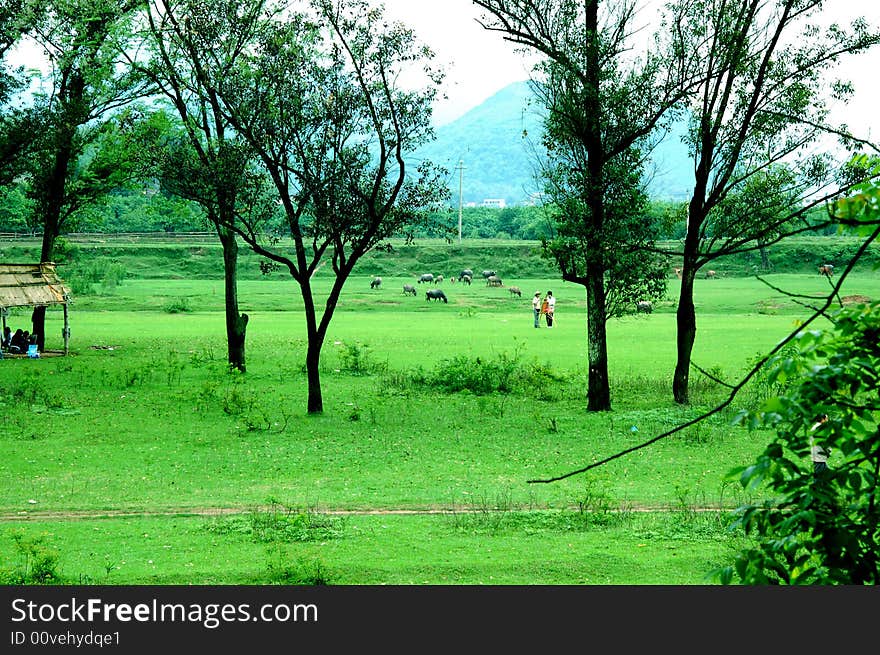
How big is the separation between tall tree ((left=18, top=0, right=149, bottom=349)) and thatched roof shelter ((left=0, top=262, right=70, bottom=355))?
90cm

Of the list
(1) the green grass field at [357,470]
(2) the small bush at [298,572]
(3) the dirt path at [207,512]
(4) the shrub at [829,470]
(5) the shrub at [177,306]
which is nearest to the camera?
(4) the shrub at [829,470]

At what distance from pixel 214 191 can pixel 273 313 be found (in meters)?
33.8

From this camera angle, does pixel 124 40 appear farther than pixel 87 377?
Yes

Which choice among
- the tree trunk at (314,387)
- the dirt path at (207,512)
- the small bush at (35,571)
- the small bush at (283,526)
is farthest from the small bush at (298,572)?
the tree trunk at (314,387)

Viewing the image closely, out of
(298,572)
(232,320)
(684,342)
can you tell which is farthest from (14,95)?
(298,572)

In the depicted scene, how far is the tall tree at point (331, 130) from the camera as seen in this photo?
1872 centimetres

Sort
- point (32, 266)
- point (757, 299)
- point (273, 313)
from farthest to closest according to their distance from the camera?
point (757, 299) < point (273, 313) < point (32, 266)

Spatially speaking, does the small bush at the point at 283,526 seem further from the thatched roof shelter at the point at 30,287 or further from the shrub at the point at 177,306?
the shrub at the point at 177,306

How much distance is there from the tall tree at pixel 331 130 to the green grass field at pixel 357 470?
325cm

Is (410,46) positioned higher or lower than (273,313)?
higher

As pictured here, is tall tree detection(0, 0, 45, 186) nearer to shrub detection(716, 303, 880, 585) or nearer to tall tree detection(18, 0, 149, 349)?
tall tree detection(18, 0, 149, 349)

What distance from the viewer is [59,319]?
48.1 metres

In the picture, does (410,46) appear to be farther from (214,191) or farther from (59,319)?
(59,319)

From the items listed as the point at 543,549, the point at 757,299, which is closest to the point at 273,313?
the point at 757,299
